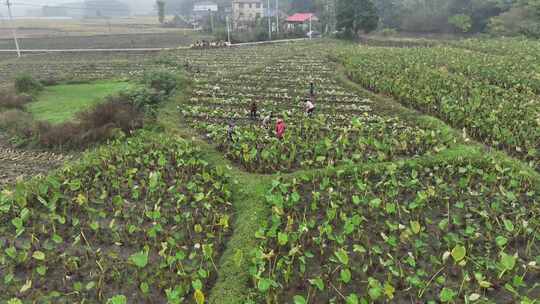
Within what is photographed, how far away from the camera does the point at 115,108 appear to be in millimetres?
12516

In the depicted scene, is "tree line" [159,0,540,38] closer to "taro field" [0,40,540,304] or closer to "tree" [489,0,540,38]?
"tree" [489,0,540,38]

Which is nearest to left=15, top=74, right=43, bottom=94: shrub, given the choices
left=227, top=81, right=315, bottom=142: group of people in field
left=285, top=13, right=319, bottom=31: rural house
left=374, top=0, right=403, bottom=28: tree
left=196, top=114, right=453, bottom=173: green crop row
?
left=196, top=114, right=453, bottom=173: green crop row

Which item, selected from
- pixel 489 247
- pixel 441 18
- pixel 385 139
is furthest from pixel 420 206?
pixel 441 18

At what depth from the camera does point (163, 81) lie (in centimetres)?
1587

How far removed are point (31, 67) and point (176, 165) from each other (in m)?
22.6

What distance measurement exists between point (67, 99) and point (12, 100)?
203 cm

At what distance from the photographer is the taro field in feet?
18.4

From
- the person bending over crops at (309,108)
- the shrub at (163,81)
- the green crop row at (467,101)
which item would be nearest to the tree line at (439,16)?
the green crop row at (467,101)

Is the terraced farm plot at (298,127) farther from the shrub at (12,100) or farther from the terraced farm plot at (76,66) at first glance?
the terraced farm plot at (76,66)

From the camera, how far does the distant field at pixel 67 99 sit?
46.2 ft

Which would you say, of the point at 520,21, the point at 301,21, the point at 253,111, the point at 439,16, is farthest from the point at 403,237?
the point at 301,21

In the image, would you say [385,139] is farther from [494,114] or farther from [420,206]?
[494,114]

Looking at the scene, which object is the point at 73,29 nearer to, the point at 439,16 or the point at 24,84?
the point at 24,84

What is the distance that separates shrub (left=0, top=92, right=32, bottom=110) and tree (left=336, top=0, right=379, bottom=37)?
3163 cm
